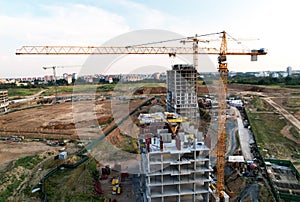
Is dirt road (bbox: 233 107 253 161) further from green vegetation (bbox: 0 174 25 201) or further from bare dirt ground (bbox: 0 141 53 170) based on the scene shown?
bare dirt ground (bbox: 0 141 53 170)

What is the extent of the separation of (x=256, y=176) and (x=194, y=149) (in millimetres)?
7440

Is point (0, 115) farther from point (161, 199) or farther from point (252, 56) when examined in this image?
point (252, 56)

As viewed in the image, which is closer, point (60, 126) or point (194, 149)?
point (194, 149)

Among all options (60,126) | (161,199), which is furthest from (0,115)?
(161,199)

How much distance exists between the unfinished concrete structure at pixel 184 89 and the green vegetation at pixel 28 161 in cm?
1613

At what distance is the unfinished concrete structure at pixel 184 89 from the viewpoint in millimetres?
25594

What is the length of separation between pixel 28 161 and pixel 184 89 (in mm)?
18115

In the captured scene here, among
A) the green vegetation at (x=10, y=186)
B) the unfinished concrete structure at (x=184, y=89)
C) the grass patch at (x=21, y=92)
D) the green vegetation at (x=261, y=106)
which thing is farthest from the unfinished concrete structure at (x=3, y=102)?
the green vegetation at (x=261, y=106)

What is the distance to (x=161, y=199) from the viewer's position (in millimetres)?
10891

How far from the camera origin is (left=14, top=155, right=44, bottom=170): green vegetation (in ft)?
56.0

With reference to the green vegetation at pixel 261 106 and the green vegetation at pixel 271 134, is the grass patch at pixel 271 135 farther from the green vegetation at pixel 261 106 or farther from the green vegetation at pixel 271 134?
the green vegetation at pixel 261 106

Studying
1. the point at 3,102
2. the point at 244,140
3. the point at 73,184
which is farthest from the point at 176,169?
the point at 3,102

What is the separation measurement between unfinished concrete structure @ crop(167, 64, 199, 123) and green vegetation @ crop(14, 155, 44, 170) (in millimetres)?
16134

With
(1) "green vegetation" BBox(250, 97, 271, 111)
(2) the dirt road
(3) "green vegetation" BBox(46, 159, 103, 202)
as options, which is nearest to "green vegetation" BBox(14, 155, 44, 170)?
(3) "green vegetation" BBox(46, 159, 103, 202)
